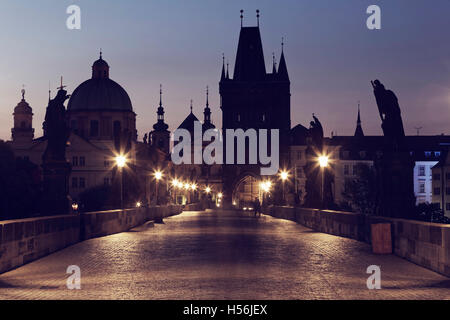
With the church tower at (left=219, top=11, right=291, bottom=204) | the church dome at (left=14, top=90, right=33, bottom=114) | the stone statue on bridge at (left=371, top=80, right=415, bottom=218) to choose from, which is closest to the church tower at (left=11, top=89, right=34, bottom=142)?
the church dome at (left=14, top=90, right=33, bottom=114)

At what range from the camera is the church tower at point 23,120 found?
119 meters

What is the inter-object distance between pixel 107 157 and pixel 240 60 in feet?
120

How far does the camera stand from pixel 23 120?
401ft

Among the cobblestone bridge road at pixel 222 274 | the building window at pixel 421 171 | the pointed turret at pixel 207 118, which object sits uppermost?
the pointed turret at pixel 207 118

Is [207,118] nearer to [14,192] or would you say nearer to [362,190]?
[362,190]

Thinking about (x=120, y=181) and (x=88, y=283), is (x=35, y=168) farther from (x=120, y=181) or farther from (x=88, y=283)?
(x=88, y=283)

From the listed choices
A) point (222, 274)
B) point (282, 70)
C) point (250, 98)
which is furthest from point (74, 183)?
point (222, 274)

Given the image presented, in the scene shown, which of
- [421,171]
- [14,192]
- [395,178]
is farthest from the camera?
[421,171]

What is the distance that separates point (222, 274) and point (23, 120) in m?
116

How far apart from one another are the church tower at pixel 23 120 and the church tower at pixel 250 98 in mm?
36230

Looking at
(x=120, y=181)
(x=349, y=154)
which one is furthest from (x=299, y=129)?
(x=120, y=181)

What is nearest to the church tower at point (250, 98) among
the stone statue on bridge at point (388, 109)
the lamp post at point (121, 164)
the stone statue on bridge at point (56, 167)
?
the lamp post at point (121, 164)

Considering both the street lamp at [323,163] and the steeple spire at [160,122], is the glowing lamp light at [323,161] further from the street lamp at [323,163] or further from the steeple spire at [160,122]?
the steeple spire at [160,122]

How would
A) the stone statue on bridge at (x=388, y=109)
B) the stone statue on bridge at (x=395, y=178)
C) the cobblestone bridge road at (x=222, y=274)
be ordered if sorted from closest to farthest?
1. the cobblestone bridge road at (x=222, y=274)
2. the stone statue on bridge at (x=395, y=178)
3. the stone statue on bridge at (x=388, y=109)
